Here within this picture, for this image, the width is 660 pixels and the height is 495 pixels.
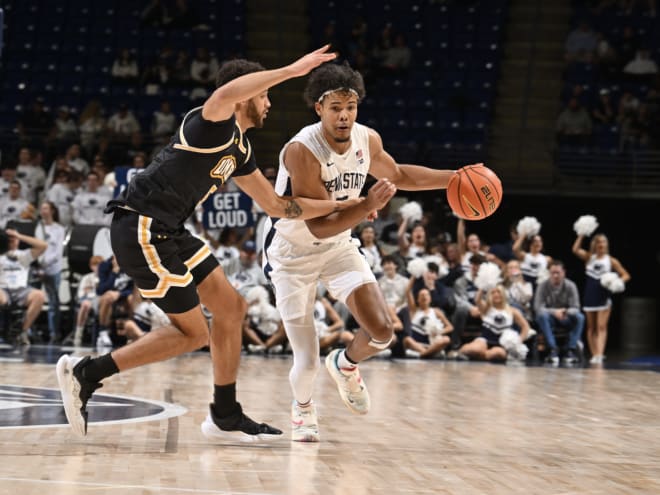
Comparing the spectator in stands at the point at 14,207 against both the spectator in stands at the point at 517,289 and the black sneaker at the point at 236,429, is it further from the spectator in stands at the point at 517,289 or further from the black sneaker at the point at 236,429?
the black sneaker at the point at 236,429

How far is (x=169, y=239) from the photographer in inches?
200

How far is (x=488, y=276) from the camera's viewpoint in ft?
41.5

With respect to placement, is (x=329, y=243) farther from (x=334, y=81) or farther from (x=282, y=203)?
(x=334, y=81)

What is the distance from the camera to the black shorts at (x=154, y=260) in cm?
503

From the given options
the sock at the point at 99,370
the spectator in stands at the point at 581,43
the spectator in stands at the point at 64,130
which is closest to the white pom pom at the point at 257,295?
the spectator in stands at the point at 64,130

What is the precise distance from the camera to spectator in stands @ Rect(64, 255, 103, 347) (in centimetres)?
1253

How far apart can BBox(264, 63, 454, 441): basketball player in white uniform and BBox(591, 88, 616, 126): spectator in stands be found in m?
11.9

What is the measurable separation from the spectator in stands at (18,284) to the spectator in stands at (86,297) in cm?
46

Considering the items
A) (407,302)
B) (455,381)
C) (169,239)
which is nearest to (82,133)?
(407,302)

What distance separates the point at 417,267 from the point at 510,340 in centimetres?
139

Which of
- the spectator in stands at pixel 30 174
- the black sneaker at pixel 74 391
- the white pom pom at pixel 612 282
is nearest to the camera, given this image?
the black sneaker at pixel 74 391

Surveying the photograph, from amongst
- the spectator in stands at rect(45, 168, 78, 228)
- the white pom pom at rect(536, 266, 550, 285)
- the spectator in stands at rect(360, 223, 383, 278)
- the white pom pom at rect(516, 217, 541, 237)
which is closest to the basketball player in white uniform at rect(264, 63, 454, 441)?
the spectator in stands at rect(360, 223, 383, 278)

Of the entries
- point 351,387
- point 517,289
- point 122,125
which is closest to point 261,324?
point 517,289

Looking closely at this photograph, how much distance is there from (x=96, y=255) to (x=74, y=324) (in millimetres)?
903
